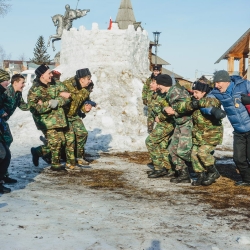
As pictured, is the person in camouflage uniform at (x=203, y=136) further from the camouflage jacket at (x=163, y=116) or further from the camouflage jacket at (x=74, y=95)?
the camouflage jacket at (x=74, y=95)

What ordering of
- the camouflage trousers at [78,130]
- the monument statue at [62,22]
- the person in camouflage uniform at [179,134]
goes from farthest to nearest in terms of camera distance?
the monument statue at [62,22] < the camouflage trousers at [78,130] < the person in camouflage uniform at [179,134]

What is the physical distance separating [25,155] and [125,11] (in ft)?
62.0

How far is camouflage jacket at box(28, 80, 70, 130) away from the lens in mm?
6935

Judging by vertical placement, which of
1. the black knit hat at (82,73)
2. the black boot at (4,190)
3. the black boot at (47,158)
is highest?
the black knit hat at (82,73)

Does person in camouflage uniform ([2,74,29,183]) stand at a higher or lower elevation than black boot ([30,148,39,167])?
higher

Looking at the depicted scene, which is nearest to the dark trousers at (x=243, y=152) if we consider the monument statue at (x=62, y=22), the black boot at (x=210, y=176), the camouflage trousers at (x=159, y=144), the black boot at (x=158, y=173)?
the black boot at (x=210, y=176)

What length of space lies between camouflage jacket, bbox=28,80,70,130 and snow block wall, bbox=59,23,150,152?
4.64m

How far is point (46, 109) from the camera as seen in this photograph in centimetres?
685

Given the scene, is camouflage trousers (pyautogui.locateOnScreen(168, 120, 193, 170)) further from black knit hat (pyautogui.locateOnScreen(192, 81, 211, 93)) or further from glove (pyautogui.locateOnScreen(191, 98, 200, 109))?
black knit hat (pyautogui.locateOnScreen(192, 81, 211, 93))

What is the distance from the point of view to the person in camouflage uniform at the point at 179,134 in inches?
248

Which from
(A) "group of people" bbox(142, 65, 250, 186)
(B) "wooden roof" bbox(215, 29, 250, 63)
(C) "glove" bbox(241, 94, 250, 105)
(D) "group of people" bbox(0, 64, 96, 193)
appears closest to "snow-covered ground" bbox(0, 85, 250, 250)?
(A) "group of people" bbox(142, 65, 250, 186)

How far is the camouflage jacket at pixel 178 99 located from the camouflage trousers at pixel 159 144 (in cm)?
50

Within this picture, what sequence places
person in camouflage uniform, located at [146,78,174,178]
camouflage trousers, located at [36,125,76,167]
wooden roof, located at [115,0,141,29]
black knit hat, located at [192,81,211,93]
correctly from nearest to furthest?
black knit hat, located at [192,81,211,93] → person in camouflage uniform, located at [146,78,174,178] → camouflage trousers, located at [36,125,76,167] → wooden roof, located at [115,0,141,29]

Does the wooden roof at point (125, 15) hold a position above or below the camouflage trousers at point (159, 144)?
above
